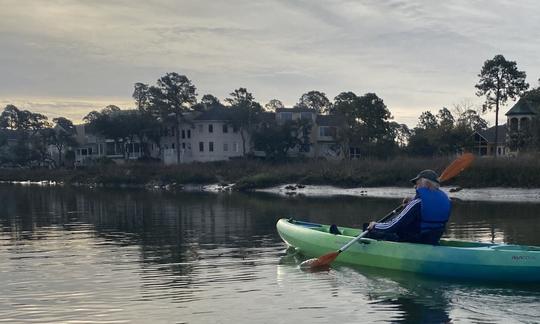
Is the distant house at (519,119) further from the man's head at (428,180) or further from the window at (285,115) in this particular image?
the man's head at (428,180)

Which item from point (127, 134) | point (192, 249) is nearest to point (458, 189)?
point (192, 249)

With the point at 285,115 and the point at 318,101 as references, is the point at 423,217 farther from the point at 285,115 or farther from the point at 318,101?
the point at 318,101

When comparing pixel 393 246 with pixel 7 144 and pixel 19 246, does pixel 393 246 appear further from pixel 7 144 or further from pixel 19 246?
pixel 7 144

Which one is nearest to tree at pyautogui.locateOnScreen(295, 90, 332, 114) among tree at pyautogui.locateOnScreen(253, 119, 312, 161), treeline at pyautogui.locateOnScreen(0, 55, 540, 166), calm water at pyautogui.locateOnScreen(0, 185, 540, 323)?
treeline at pyautogui.locateOnScreen(0, 55, 540, 166)

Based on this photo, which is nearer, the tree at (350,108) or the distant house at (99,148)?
the tree at (350,108)

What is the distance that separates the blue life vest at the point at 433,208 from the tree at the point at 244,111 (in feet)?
182

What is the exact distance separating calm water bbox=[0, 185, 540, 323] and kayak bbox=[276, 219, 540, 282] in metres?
0.24

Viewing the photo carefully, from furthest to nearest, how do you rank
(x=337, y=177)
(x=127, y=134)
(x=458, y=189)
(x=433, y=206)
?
(x=127, y=134) → (x=337, y=177) → (x=458, y=189) → (x=433, y=206)

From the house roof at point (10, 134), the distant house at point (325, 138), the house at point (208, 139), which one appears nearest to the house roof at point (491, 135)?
the distant house at point (325, 138)

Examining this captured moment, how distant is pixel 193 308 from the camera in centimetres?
859

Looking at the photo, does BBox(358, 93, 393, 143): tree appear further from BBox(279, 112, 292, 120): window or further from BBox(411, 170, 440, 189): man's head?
BBox(411, 170, 440, 189): man's head

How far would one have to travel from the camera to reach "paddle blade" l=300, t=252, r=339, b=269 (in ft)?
37.9

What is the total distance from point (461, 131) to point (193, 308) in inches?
1887

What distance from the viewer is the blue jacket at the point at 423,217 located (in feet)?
34.0
